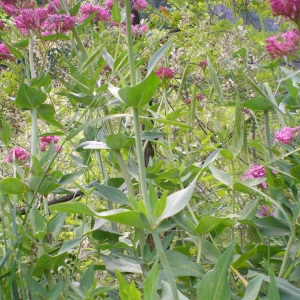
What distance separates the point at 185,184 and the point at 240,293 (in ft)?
1.01

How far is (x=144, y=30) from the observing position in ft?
4.60

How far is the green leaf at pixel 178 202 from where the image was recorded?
58cm

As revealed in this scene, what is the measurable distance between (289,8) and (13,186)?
0.58 m

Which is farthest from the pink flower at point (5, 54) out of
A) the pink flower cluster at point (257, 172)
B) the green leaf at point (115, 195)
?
the pink flower cluster at point (257, 172)

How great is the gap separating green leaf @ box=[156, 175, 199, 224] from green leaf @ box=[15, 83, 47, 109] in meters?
0.45

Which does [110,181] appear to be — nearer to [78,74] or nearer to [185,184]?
[185,184]

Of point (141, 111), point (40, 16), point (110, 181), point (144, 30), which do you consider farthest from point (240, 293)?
point (144, 30)

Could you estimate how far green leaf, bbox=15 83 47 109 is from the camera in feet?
2.99

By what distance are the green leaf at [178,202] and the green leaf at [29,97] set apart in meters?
0.45

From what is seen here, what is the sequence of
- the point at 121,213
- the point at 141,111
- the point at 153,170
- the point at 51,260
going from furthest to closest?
the point at 141,111 → the point at 153,170 → the point at 51,260 → the point at 121,213

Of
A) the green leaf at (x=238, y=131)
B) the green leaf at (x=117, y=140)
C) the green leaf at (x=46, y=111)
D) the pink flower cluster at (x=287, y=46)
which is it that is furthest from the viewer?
the green leaf at (x=46, y=111)

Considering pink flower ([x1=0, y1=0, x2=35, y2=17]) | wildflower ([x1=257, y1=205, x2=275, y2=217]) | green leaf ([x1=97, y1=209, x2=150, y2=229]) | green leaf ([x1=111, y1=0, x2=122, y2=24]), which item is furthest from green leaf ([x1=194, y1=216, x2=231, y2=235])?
pink flower ([x1=0, y1=0, x2=35, y2=17])

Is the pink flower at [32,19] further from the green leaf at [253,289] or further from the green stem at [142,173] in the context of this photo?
the green leaf at [253,289]

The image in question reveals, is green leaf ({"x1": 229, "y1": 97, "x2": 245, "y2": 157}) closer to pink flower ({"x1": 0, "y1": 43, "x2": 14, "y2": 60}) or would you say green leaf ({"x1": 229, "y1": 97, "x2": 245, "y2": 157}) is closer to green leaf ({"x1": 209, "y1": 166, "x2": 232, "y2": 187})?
green leaf ({"x1": 209, "y1": 166, "x2": 232, "y2": 187})
